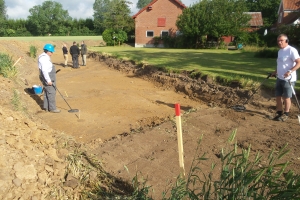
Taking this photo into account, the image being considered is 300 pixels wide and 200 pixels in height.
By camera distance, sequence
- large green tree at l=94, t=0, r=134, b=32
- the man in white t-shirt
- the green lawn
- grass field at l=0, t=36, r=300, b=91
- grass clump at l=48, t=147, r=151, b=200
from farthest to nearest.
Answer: large green tree at l=94, t=0, r=134, b=32
the green lawn
grass field at l=0, t=36, r=300, b=91
the man in white t-shirt
grass clump at l=48, t=147, r=151, b=200

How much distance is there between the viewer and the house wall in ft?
127

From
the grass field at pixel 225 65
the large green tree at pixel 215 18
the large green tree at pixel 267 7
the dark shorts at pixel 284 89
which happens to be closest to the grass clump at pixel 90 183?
the dark shorts at pixel 284 89

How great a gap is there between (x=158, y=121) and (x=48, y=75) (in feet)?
10.9

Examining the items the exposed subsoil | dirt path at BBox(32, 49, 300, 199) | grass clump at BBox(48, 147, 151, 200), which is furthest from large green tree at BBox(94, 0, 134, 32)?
grass clump at BBox(48, 147, 151, 200)

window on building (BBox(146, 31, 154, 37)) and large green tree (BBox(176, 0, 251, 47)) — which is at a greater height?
large green tree (BBox(176, 0, 251, 47))

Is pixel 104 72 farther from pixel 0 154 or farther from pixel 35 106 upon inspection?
pixel 0 154

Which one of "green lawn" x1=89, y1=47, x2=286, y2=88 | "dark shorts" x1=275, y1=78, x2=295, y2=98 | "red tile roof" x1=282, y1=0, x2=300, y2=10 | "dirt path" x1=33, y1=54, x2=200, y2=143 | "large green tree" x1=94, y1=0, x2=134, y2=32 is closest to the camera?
"dark shorts" x1=275, y1=78, x2=295, y2=98

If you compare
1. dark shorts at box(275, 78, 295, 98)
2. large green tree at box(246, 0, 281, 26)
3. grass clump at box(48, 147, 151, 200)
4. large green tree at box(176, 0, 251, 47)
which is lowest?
grass clump at box(48, 147, 151, 200)

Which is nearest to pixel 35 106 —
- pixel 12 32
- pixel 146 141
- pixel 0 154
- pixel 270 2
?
pixel 146 141

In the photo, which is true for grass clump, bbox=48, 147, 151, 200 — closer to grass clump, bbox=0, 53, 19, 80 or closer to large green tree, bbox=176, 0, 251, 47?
grass clump, bbox=0, 53, 19, 80

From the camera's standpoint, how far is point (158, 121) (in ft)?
24.9

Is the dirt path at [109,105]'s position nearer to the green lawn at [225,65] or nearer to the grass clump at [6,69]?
the grass clump at [6,69]

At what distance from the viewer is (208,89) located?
1005cm

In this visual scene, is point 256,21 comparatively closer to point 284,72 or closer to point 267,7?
point 267,7
